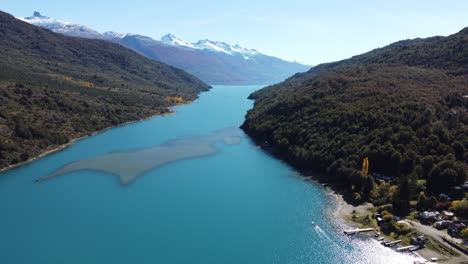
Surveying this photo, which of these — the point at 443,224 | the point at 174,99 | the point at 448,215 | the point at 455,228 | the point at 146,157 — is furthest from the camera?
the point at 174,99

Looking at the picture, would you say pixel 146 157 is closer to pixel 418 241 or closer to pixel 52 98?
pixel 52 98

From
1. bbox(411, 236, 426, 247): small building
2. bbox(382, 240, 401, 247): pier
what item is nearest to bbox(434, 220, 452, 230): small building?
bbox(411, 236, 426, 247): small building

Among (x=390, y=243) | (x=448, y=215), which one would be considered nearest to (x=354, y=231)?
(x=390, y=243)

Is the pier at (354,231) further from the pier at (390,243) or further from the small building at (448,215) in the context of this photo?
the small building at (448,215)

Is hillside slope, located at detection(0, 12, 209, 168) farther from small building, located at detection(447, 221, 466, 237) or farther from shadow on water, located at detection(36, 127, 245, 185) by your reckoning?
small building, located at detection(447, 221, 466, 237)

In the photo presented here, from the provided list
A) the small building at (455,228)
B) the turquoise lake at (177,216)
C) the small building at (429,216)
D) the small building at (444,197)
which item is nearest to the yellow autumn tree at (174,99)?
the turquoise lake at (177,216)
